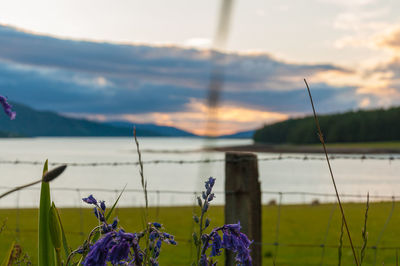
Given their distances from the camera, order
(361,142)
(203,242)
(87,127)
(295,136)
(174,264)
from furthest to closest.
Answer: (87,127)
(295,136)
(361,142)
(174,264)
(203,242)

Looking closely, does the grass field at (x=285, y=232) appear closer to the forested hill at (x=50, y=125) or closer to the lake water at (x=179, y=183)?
the lake water at (x=179, y=183)

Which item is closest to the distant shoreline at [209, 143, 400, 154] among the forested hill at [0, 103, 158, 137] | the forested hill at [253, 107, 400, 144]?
the forested hill at [253, 107, 400, 144]

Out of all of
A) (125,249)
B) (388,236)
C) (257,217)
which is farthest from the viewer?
(388,236)

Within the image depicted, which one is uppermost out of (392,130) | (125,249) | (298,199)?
(392,130)

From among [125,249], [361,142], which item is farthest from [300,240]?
[361,142]

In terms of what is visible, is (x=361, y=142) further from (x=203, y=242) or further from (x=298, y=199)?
(x=203, y=242)

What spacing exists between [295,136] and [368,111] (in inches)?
632

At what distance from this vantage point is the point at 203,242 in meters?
1.47

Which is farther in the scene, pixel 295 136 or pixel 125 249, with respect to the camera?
pixel 295 136

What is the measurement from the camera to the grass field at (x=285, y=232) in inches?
347

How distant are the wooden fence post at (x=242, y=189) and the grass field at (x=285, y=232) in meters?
3.11

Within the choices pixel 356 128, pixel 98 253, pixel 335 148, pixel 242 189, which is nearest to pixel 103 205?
pixel 98 253

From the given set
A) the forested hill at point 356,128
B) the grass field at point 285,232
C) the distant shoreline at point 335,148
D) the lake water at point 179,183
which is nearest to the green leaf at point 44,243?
the lake water at point 179,183

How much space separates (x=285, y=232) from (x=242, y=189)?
770cm
